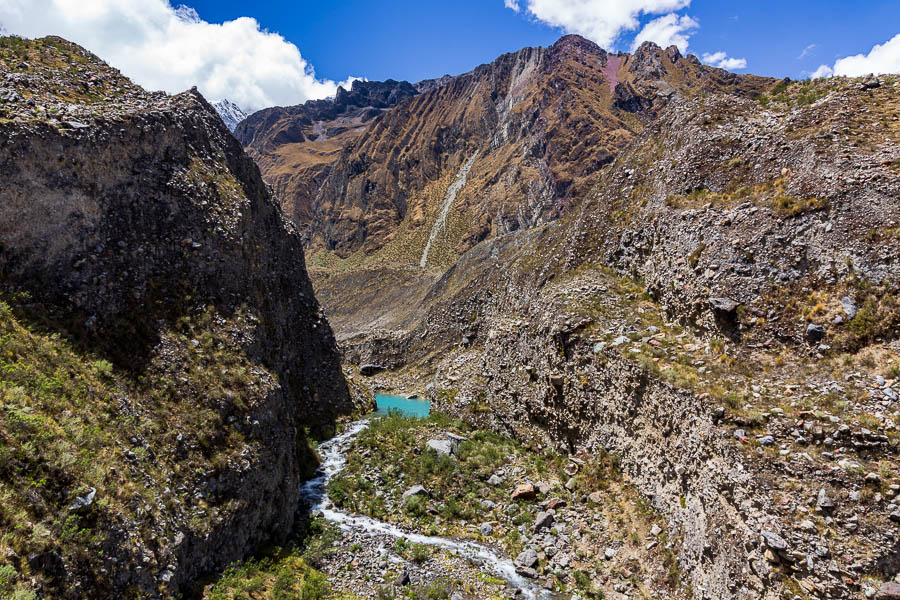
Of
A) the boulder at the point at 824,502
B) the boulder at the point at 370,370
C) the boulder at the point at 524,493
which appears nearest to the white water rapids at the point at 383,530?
the boulder at the point at 524,493

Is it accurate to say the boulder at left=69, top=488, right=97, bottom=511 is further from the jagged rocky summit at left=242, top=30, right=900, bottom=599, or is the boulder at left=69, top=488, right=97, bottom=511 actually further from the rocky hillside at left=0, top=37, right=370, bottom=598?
the jagged rocky summit at left=242, top=30, right=900, bottom=599

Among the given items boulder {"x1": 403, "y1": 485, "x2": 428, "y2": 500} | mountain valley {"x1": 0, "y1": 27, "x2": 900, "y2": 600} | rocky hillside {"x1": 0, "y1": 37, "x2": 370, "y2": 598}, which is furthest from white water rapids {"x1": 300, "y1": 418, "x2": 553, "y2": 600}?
boulder {"x1": 403, "y1": 485, "x2": 428, "y2": 500}

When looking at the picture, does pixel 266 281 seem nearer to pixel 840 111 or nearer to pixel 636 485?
pixel 636 485

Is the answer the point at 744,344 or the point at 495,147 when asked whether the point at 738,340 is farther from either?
the point at 495,147

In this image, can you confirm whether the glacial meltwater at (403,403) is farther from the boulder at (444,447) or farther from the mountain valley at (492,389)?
the boulder at (444,447)

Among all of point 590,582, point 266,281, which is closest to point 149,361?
point 266,281

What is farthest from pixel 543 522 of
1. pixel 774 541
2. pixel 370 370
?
pixel 370 370
